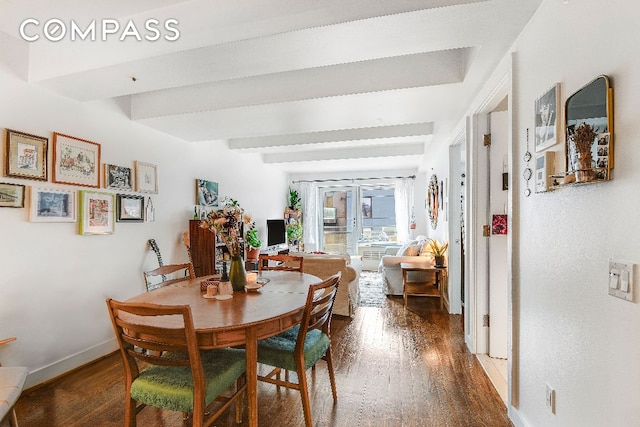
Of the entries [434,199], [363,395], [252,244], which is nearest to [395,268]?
[434,199]

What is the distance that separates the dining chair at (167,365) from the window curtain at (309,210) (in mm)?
6312

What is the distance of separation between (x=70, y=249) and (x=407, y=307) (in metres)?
3.78

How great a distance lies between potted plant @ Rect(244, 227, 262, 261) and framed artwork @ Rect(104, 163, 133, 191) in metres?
2.18

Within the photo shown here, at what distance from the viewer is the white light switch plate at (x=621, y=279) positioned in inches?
41.3

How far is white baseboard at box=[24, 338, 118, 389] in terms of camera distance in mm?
2427

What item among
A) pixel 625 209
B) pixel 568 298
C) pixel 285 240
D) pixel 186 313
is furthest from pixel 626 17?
pixel 285 240

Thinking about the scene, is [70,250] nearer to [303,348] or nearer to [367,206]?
[303,348]

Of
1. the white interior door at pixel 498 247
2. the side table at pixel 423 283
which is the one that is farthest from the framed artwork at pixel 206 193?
the white interior door at pixel 498 247

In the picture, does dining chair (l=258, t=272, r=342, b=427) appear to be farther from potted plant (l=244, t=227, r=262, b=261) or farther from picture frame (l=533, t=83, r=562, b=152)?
potted plant (l=244, t=227, r=262, b=261)

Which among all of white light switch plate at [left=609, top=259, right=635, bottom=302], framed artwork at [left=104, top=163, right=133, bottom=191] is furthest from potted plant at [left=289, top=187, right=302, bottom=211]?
white light switch plate at [left=609, top=259, right=635, bottom=302]

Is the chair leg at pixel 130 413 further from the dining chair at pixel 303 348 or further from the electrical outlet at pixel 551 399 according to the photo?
the electrical outlet at pixel 551 399

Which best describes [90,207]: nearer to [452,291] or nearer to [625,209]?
[625,209]

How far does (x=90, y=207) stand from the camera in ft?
9.39

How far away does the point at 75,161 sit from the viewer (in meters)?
2.74
